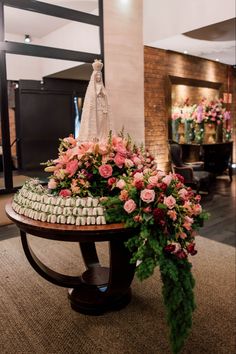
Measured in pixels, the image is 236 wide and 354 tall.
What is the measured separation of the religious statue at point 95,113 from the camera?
11.5ft

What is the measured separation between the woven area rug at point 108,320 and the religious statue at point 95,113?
1.38 metres

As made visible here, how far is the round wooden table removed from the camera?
185cm

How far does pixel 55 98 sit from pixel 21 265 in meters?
5.74

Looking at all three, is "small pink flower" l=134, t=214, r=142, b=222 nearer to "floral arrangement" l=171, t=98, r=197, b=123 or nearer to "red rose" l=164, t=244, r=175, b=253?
"red rose" l=164, t=244, r=175, b=253

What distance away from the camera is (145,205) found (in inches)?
71.7

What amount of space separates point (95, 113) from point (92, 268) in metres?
1.68

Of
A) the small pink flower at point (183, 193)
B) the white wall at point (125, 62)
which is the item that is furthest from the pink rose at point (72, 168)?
Result: the white wall at point (125, 62)

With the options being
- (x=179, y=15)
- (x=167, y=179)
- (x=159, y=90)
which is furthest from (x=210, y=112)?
(x=167, y=179)

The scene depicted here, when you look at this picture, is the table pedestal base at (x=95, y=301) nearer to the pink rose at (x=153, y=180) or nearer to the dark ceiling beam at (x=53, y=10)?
the pink rose at (x=153, y=180)

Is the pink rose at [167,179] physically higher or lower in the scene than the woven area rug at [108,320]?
higher

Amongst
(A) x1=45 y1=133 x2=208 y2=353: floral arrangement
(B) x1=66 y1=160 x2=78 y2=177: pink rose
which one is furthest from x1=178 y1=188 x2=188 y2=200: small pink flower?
(B) x1=66 y1=160 x2=78 y2=177: pink rose

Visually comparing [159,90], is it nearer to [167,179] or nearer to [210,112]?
[210,112]

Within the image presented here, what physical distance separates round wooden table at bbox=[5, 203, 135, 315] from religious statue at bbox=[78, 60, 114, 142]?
1.30 meters

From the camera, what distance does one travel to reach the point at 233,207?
5102 mm
